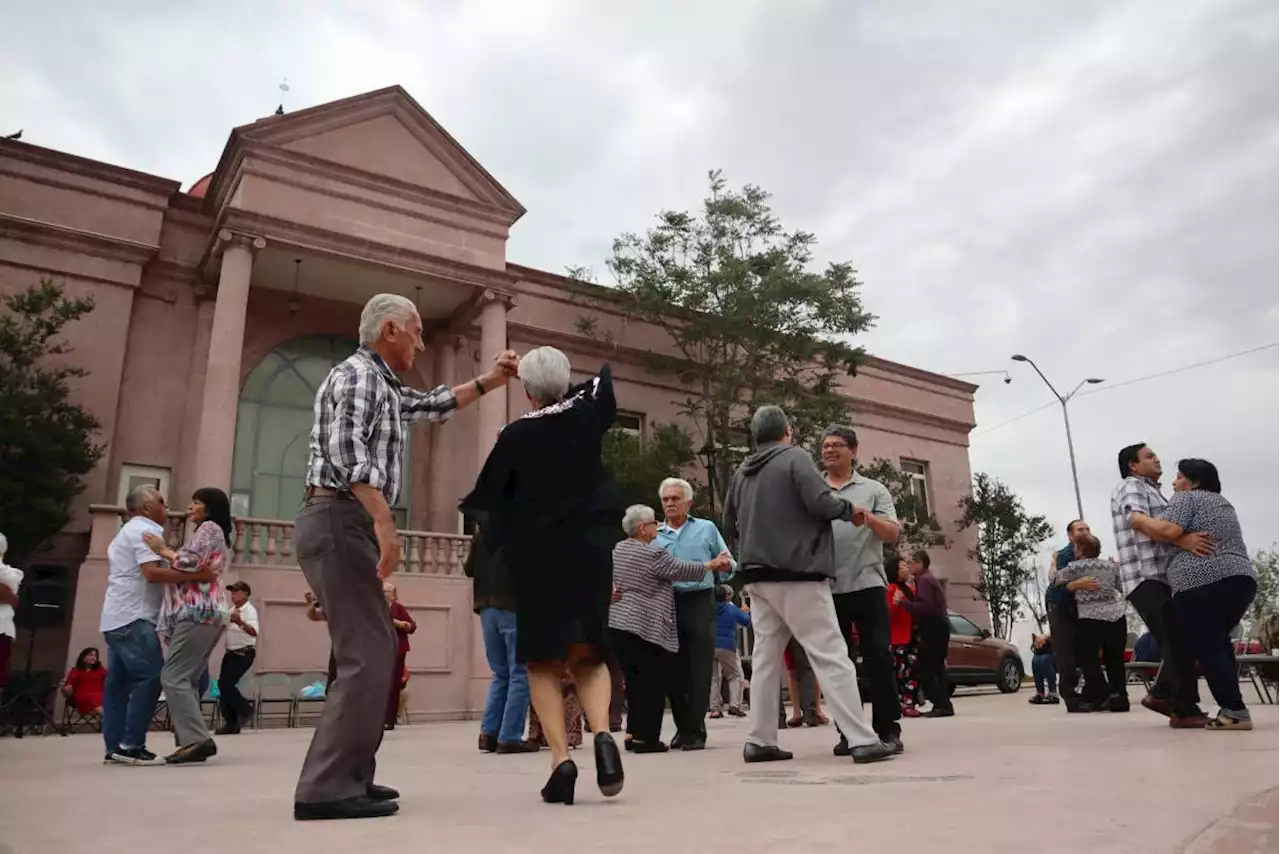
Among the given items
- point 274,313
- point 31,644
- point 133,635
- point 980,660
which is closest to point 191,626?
point 133,635

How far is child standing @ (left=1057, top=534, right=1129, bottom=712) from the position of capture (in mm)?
9008

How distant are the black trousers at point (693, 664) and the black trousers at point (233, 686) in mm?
6485

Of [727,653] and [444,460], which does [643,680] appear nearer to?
[727,653]

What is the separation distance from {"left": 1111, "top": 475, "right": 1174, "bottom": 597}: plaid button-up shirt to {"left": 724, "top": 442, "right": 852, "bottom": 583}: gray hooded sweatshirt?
9.23ft

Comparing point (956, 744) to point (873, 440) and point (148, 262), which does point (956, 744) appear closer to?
point (148, 262)

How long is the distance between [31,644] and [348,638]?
10700 millimetres

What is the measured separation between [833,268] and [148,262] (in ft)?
45.3

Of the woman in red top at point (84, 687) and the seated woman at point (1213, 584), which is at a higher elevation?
the seated woman at point (1213, 584)

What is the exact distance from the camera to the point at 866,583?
5.38 metres

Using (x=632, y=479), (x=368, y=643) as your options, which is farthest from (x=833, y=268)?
(x=368, y=643)

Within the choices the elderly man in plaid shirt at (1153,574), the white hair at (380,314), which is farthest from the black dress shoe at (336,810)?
the elderly man in plaid shirt at (1153,574)

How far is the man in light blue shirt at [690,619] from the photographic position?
20.5 ft

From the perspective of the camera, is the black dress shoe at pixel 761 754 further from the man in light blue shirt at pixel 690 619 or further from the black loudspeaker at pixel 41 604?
the black loudspeaker at pixel 41 604

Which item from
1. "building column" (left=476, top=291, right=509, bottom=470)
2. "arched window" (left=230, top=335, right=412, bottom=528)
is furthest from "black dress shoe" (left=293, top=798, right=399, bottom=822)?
"arched window" (left=230, top=335, right=412, bottom=528)
